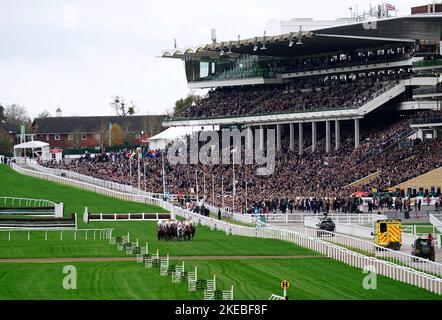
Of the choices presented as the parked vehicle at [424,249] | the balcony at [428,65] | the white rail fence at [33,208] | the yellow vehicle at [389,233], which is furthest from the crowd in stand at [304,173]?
the parked vehicle at [424,249]

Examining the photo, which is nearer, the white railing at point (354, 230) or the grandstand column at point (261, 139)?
the white railing at point (354, 230)

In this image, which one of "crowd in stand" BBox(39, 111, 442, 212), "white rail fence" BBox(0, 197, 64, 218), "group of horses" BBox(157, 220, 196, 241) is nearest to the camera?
"group of horses" BBox(157, 220, 196, 241)

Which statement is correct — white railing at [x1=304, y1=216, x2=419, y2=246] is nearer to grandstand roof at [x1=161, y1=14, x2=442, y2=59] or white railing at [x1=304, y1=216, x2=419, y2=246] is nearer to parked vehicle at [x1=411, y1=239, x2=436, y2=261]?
parked vehicle at [x1=411, y1=239, x2=436, y2=261]

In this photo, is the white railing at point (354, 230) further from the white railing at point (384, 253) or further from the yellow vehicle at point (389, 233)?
the yellow vehicle at point (389, 233)

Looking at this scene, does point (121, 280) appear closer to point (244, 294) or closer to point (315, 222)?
point (244, 294)

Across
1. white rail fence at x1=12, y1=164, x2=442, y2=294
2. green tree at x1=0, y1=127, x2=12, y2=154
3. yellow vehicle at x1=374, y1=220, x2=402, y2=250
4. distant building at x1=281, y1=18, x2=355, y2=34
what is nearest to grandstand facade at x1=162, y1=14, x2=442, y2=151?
distant building at x1=281, y1=18, x2=355, y2=34

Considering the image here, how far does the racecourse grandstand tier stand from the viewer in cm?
9419

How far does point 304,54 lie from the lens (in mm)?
110938

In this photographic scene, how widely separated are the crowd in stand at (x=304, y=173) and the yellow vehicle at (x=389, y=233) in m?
27.1

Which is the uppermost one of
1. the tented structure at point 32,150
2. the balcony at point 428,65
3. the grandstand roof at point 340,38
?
the grandstand roof at point 340,38

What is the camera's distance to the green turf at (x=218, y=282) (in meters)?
35.3

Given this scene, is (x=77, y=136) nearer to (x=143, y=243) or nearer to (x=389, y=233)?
(x=143, y=243)

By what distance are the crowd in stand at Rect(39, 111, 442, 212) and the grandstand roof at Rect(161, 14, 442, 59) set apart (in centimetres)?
703
